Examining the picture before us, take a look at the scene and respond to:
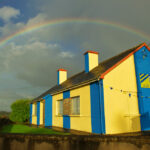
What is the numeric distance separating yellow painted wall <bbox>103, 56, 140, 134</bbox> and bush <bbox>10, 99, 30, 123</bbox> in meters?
15.9

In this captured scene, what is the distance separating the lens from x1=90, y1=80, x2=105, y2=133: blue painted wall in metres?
8.87

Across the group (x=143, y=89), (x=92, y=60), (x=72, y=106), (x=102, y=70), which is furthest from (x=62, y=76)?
(x=143, y=89)

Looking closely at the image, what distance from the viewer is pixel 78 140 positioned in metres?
3.69

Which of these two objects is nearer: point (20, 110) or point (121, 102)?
point (121, 102)

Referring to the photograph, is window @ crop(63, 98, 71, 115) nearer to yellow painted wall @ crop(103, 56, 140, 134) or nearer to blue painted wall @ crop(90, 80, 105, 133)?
blue painted wall @ crop(90, 80, 105, 133)

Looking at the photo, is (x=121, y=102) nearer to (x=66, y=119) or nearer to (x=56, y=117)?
(x=66, y=119)

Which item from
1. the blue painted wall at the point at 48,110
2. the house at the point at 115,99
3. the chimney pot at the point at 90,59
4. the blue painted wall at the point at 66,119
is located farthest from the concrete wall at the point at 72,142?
the blue painted wall at the point at 48,110

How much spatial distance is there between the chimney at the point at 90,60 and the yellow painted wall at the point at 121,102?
372 cm

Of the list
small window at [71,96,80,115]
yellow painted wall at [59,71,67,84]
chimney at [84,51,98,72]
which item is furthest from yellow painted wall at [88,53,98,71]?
yellow painted wall at [59,71,67,84]

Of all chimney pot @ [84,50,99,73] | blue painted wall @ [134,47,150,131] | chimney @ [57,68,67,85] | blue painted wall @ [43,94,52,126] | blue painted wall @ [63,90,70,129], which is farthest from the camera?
chimney @ [57,68,67,85]

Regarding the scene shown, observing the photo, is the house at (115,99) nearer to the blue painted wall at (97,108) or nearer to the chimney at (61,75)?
the blue painted wall at (97,108)

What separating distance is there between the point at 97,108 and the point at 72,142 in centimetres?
582

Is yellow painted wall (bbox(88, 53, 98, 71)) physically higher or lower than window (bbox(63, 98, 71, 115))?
higher

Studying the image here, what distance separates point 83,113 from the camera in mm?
10594
